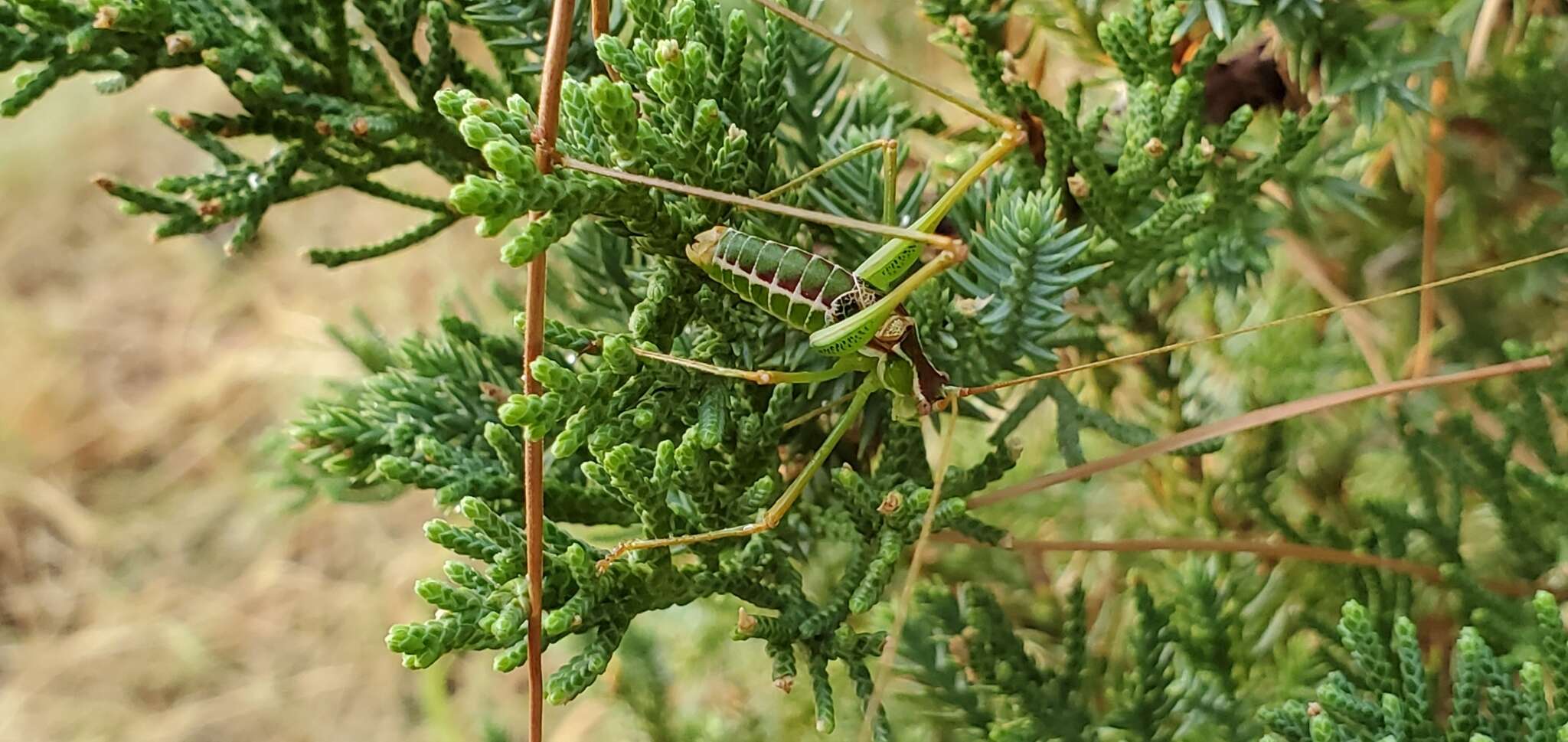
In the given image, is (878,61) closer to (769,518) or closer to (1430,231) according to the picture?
(769,518)

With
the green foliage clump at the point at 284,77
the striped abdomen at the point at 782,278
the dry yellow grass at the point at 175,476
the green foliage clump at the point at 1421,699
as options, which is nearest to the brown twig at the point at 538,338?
the striped abdomen at the point at 782,278

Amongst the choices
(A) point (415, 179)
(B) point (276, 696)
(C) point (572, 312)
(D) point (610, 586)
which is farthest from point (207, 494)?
(D) point (610, 586)

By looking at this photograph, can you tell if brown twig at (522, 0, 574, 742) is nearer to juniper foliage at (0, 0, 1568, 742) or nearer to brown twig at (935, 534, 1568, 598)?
juniper foliage at (0, 0, 1568, 742)

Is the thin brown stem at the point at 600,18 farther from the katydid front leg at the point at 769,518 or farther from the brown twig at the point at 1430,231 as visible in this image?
the brown twig at the point at 1430,231

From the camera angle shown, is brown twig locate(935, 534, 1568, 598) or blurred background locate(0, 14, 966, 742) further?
blurred background locate(0, 14, 966, 742)

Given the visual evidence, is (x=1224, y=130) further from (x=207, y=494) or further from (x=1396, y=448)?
(x=207, y=494)

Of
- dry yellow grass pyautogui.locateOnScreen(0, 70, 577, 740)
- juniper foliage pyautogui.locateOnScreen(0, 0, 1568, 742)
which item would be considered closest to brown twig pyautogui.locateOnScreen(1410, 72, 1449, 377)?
juniper foliage pyautogui.locateOnScreen(0, 0, 1568, 742)

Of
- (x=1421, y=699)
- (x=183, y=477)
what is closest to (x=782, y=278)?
(x=1421, y=699)
